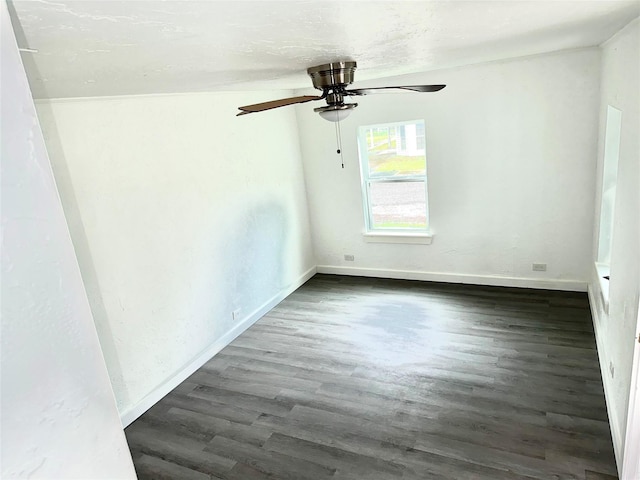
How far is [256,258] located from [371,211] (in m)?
1.61

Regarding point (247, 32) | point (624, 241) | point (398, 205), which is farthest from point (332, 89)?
point (398, 205)

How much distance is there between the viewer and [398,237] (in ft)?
16.9

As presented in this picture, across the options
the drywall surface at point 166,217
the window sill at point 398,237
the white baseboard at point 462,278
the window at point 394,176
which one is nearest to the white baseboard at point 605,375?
the white baseboard at point 462,278

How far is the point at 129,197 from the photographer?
312 centimetres

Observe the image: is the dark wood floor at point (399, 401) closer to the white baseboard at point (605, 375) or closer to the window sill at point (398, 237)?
the white baseboard at point (605, 375)

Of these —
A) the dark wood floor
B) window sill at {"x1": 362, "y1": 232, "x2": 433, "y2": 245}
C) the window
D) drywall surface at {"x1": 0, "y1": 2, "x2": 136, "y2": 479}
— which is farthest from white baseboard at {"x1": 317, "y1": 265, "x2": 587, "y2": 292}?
drywall surface at {"x1": 0, "y1": 2, "x2": 136, "y2": 479}

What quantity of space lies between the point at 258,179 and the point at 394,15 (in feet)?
10.9

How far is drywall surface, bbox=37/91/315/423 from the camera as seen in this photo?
285cm

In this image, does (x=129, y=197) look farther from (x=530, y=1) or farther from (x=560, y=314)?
(x=560, y=314)

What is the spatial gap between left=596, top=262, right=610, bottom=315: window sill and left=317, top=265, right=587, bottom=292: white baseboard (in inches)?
27.7

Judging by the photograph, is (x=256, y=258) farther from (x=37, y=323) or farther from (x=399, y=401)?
(x=37, y=323)

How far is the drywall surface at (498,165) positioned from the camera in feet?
13.3

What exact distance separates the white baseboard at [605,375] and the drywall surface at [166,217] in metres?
3.04

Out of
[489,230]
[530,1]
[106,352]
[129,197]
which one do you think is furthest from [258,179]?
[530,1]
